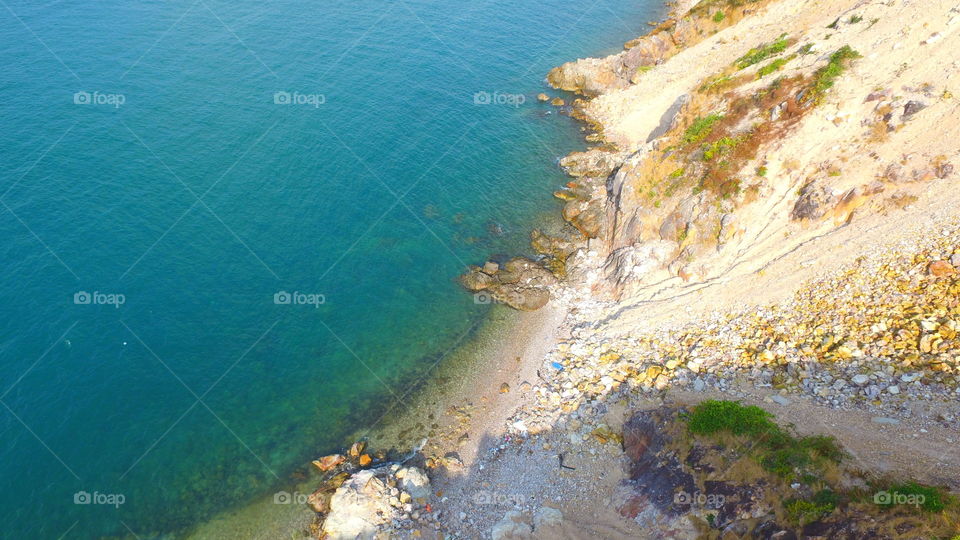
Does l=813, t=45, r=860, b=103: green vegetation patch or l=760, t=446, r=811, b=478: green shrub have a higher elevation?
l=813, t=45, r=860, b=103: green vegetation patch

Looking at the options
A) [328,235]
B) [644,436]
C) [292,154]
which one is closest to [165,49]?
[292,154]

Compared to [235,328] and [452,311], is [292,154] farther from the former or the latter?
[452,311]

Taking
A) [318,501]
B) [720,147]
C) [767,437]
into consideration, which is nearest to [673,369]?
[767,437]

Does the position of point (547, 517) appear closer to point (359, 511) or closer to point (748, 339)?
point (359, 511)

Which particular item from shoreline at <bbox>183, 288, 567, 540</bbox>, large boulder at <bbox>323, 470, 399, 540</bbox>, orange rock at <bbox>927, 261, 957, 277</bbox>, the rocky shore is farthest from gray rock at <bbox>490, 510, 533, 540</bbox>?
orange rock at <bbox>927, 261, 957, 277</bbox>

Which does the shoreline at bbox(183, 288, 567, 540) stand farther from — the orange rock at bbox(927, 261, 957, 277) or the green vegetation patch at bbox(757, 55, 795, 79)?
the green vegetation patch at bbox(757, 55, 795, 79)

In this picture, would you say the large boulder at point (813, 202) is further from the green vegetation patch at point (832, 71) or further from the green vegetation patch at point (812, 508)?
the green vegetation patch at point (812, 508)
